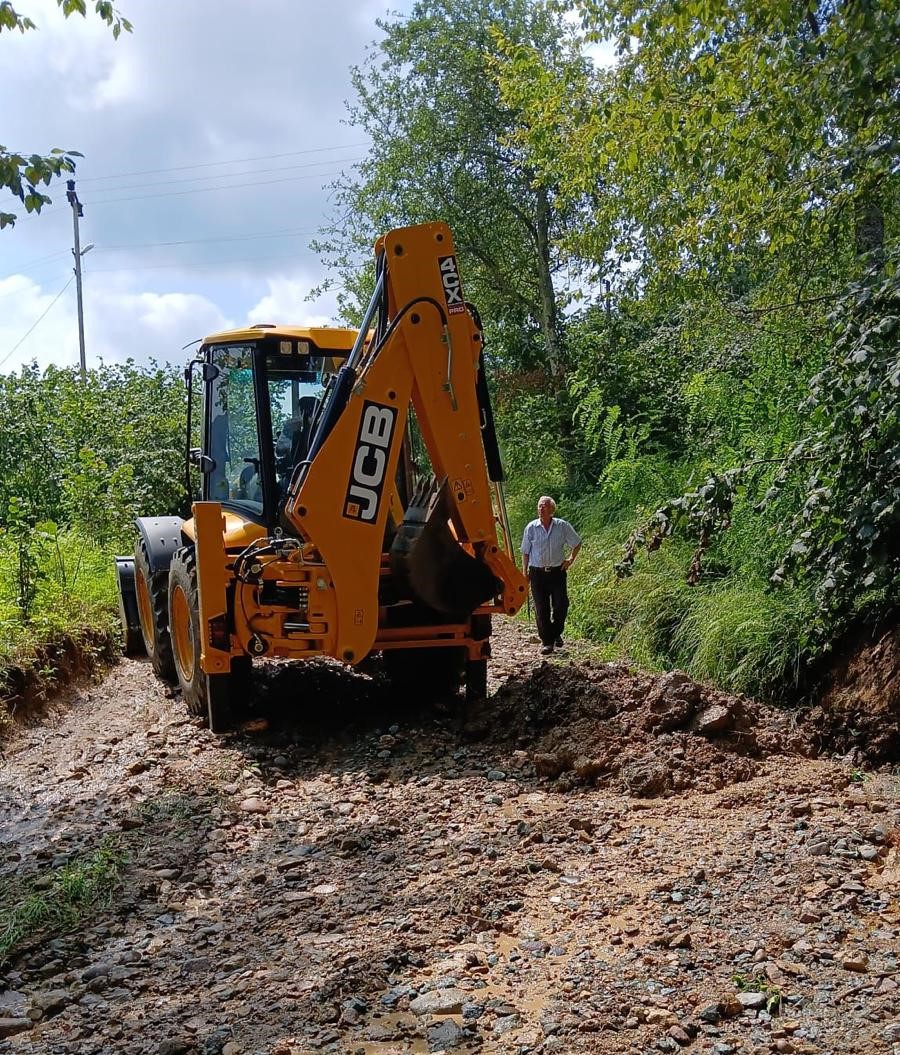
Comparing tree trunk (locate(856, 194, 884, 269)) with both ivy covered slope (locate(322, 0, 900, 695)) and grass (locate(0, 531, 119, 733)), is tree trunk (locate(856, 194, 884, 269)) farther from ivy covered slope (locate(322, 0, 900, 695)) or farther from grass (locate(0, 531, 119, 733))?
grass (locate(0, 531, 119, 733))

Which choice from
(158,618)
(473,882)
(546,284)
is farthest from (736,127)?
(546,284)

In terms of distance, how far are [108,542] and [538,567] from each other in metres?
6.38

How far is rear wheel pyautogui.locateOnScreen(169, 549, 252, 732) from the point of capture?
270 inches

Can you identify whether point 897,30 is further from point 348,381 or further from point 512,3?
point 512,3

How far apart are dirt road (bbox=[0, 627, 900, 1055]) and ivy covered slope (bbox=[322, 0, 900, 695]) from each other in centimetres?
109

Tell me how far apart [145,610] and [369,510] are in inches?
156

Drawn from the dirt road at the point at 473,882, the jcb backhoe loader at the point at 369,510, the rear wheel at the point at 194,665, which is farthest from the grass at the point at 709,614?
the rear wheel at the point at 194,665

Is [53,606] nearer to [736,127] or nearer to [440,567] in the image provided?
[440,567]

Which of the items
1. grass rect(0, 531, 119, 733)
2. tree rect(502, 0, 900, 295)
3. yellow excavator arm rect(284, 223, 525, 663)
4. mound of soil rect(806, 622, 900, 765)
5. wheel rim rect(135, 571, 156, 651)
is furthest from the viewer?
wheel rim rect(135, 571, 156, 651)

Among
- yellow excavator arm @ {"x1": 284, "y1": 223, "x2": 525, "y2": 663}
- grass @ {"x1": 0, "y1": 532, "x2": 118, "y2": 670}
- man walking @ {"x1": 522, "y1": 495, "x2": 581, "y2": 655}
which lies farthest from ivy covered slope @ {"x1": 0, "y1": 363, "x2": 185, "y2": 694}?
man walking @ {"x1": 522, "y1": 495, "x2": 581, "y2": 655}

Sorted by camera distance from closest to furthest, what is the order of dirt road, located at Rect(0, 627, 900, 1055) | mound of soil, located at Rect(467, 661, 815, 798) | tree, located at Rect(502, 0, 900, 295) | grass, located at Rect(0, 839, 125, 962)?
dirt road, located at Rect(0, 627, 900, 1055), grass, located at Rect(0, 839, 125, 962), tree, located at Rect(502, 0, 900, 295), mound of soil, located at Rect(467, 661, 815, 798)

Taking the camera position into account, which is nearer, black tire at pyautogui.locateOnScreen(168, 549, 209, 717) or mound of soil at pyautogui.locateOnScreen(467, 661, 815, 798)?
mound of soil at pyautogui.locateOnScreen(467, 661, 815, 798)

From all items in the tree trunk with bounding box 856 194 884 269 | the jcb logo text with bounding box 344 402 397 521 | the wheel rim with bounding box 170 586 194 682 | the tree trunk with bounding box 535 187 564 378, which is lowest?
the wheel rim with bounding box 170 586 194 682

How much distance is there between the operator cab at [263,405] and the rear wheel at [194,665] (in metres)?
0.61
